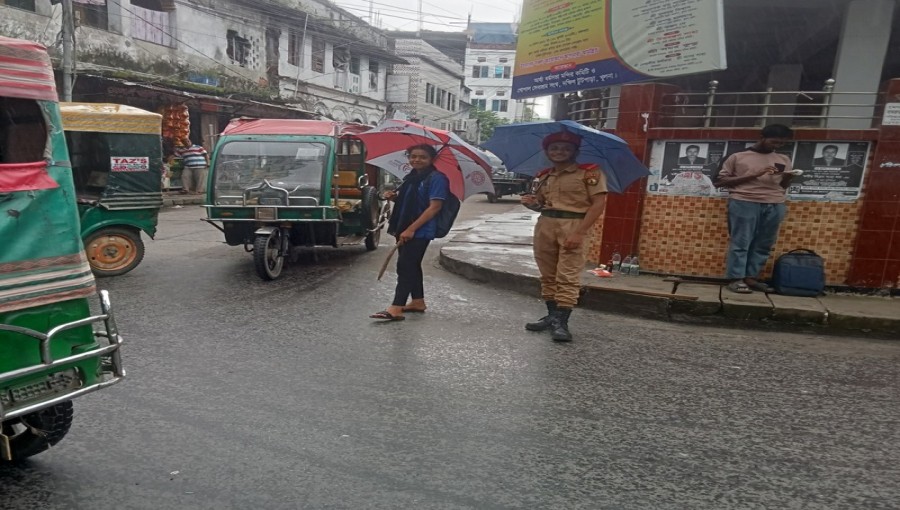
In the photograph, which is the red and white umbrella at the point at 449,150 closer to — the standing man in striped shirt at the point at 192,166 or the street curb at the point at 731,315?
the street curb at the point at 731,315

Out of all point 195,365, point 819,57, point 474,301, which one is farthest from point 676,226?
point 819,57

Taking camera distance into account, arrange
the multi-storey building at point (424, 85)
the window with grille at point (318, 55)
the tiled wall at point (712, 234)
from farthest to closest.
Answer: the multi-storey building at point (424, 85) → the window with grille at point (318, 55) → the tiled wall at point (712, 234)

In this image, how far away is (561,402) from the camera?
3557 mm

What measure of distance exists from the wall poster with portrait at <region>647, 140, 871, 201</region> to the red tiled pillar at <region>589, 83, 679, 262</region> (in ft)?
1.38

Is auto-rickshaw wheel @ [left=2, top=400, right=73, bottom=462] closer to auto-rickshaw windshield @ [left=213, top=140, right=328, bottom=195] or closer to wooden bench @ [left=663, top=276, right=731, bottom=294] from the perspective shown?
auto-rickshaw windshield @ [left=213, top=140, right=328, bottom=195]

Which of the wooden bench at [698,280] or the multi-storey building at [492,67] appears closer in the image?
the wooden bench at [698,280]

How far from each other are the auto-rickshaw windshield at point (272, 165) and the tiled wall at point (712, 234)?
427cm

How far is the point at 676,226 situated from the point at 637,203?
524 mm

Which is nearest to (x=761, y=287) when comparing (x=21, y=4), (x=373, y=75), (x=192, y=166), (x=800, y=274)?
(x=800, y=274)

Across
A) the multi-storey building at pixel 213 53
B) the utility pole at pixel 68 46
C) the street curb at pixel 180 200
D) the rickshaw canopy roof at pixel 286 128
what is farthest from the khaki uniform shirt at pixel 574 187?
the multi-storey building at pixel 213 53

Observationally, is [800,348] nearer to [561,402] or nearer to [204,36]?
[561,402]

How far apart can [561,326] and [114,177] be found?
5505 millimetres

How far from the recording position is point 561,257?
486 cm

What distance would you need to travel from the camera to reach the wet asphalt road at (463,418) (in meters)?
2.54
